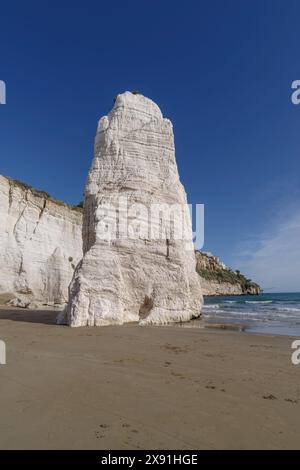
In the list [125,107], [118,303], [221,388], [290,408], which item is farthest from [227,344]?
[125,107]

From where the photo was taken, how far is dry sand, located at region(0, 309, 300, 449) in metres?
2.55

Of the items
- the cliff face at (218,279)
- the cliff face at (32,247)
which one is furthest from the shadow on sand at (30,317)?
the cliff face at (218,279)

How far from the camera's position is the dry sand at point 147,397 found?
2553 mm

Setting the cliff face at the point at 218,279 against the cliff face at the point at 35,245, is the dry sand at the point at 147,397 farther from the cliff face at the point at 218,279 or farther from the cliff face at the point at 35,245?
the cliff face at the point at 218,279

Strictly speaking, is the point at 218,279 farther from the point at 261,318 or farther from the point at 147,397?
the point at 147,397

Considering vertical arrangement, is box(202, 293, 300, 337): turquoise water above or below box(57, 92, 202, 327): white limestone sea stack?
below

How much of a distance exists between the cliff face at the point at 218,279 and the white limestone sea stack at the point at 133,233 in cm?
6402

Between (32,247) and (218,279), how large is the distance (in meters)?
65.0

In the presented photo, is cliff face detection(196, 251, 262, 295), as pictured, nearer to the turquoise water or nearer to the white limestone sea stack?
the turquoise water

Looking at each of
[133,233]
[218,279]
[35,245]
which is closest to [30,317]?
[133,233]

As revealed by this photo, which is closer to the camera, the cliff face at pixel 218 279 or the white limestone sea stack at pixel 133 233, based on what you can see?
the white limestone sea stack at pixel 133 233

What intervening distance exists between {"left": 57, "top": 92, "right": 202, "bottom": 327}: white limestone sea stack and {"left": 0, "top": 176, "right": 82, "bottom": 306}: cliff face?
13032mm

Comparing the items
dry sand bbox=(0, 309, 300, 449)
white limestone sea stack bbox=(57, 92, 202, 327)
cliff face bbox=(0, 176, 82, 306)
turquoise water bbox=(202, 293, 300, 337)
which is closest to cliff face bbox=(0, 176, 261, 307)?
cliff face bbox=(0, 176, 82, 306)

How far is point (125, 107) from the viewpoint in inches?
543
